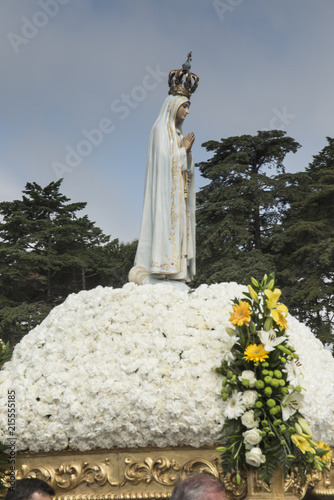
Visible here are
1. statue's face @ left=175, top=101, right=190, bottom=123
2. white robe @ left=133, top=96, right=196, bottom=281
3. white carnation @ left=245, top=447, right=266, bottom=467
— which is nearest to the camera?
white carnation @ left=245, top=447, right=266, bottom=467

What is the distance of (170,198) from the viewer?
656cm

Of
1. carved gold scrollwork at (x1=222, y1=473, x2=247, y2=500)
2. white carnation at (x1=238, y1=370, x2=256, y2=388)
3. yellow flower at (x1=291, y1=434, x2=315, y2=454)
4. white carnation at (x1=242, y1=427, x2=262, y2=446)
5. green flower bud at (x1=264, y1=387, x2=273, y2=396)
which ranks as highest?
white carnation at (x1=238, y1=370, x2=256, y2=388)

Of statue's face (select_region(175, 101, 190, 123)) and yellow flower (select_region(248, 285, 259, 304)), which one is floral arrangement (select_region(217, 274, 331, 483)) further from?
statue's face (select_region(175, 101, 190, 123))

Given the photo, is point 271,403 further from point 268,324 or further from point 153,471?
point 153,471

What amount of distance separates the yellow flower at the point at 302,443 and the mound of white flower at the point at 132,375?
286mm

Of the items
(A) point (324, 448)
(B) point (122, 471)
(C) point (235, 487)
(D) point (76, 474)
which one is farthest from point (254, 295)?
(D) point (76, 474)

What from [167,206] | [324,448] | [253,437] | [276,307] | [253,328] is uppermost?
[167,206]

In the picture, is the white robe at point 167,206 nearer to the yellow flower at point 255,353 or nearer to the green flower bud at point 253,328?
the green flower bud at point 253,328

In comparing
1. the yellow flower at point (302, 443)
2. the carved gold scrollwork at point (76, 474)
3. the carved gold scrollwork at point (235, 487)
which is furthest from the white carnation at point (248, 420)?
the carved gold scrollwork at point (76, 474)

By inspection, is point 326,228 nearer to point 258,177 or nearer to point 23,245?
point 258,177

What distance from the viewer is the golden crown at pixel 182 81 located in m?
6.92

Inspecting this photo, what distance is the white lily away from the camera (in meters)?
4.27

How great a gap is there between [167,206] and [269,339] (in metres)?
2.58

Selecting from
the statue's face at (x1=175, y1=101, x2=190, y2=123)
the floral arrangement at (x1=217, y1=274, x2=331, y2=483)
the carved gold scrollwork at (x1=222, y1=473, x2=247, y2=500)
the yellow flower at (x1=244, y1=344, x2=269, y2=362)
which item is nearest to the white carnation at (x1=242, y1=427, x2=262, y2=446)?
the floral arrangement at (x1=217, y1=274, x2=331, y2=483)
